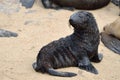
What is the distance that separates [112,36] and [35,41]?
138 centimetres

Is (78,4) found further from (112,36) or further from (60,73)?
(60,73)

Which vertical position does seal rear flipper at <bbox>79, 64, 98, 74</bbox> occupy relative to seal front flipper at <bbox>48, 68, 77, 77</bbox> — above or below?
below

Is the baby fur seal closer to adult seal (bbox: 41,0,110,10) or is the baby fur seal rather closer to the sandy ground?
the sandy ground

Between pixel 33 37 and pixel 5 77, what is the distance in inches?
67.7

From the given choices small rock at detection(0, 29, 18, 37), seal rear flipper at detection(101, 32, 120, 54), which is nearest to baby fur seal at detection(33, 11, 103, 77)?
seal rear flipper at detection(101, 32, 120, 54)

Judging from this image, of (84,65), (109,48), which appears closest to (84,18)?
(84,65)

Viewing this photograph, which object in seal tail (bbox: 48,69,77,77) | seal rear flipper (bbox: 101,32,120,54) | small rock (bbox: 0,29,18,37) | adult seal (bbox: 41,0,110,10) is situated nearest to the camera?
seal tail (bbox: 48,69,77,77)

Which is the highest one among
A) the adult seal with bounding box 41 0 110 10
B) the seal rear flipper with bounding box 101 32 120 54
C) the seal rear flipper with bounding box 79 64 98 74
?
the seal rear flipper with bounding box 79 64 98 74

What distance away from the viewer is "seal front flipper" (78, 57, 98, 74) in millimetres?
5771

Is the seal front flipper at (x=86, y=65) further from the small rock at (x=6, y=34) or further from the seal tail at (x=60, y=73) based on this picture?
the small rock at (x=6, y=34)

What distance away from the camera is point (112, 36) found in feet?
23.8

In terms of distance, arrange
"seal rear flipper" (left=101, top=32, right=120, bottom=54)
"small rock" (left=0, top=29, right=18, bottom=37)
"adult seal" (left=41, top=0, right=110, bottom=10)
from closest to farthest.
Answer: "seal rear flipper" (left=101, top=32, right=120, bottom=54) → "small rock" (left=0, top=29, right=18, bottom=37) → "adult seal" (left=41, top=0, right=110, bottom=10)

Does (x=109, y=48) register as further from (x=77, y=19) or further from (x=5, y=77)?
(x=5, y=77)

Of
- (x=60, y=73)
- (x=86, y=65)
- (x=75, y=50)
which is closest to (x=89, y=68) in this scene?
(x=86, y=65)
